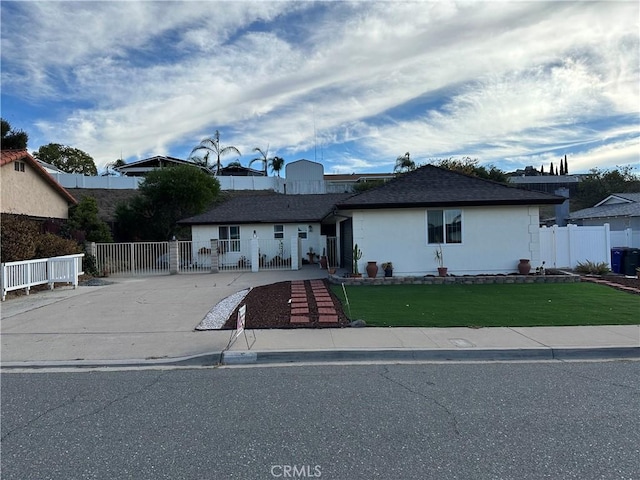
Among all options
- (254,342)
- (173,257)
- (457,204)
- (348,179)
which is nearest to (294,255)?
(173,257)

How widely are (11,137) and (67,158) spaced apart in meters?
Result: 20.0

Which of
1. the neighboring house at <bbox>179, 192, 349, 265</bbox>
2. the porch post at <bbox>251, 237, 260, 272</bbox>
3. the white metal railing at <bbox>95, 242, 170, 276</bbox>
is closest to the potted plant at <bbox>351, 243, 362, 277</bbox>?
the porch post at <bbox>251, 237, 260, 272</bbox>

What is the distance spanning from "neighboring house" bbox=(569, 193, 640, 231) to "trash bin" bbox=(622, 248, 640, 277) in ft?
38.1

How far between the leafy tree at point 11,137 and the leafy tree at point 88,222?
736 inches

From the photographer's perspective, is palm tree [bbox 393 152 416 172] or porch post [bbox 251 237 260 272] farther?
palm tree [bbox 393 152 416 172]

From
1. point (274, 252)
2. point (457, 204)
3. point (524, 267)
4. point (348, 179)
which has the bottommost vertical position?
point (524, 267)

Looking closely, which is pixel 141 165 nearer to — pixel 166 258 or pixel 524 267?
pixel 166 258

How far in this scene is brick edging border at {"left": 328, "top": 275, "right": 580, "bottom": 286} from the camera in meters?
13.8

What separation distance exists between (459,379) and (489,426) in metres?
1.35

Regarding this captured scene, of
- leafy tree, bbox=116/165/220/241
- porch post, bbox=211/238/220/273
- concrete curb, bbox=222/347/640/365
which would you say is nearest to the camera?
concrete curb, bbox=222/347/640/365

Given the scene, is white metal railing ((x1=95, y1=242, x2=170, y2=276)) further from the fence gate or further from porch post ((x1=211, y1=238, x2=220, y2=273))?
the fence gate

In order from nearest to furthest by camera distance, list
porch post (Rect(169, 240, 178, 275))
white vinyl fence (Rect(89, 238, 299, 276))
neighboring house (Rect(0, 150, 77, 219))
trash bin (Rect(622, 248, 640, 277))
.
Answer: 1. trash bin (Rect(622, 248, 640, 277))
2. neighboring house (Rect(0, 150, 77, 219))
3. porch post (Rect(169, 240, 178, 275))
4. white vinyl fence (Rect(89, 238, 299, 276))

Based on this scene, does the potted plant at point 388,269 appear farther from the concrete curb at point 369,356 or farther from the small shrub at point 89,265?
the small shrub at point 89,265

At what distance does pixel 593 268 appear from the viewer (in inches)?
623
